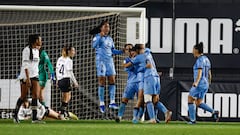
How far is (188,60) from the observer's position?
2373 cm

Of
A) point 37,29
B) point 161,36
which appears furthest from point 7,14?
point 161,36

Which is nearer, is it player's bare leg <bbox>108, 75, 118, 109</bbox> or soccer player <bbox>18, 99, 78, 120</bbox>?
soccer player <bbox>18, 99, 78, 120</bbox>

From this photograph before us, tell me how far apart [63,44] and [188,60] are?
121 inches

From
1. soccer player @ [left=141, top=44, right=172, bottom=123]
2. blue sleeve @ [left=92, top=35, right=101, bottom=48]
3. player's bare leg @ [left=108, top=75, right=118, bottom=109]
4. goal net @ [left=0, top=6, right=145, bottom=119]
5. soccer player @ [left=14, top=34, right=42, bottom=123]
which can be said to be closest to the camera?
soccer player @ [left=14, top=34, right=42, bottom=123]

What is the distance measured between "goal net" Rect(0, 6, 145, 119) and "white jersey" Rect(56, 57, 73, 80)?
1.13 metres

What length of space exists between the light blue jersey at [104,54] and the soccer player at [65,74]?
0.69 m

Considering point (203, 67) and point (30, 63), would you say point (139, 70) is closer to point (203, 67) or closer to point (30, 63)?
point (203, 67)

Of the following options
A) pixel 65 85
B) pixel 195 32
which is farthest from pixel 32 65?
pixel 195 32

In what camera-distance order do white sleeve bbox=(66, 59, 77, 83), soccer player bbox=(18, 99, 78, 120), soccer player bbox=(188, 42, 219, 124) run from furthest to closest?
white sleeve bbox=(66, 59, 77, 83) → soccer player bbox=(18, 99, 78, 120) → soccer player bbox=(188, 42, 219, 124)

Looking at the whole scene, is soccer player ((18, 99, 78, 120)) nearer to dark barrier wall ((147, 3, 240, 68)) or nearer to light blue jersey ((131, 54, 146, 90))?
light blue jersey ((131, 54, 146, 90))

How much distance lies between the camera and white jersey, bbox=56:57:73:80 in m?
21.9

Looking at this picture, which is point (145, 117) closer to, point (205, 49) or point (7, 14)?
point (205, 49)

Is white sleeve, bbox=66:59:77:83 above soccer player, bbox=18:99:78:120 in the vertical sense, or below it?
above

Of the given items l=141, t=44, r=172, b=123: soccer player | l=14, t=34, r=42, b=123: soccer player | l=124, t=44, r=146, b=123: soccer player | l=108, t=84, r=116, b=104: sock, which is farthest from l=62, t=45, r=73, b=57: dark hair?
l=14, t=34, r=42, b=123: soccer player
